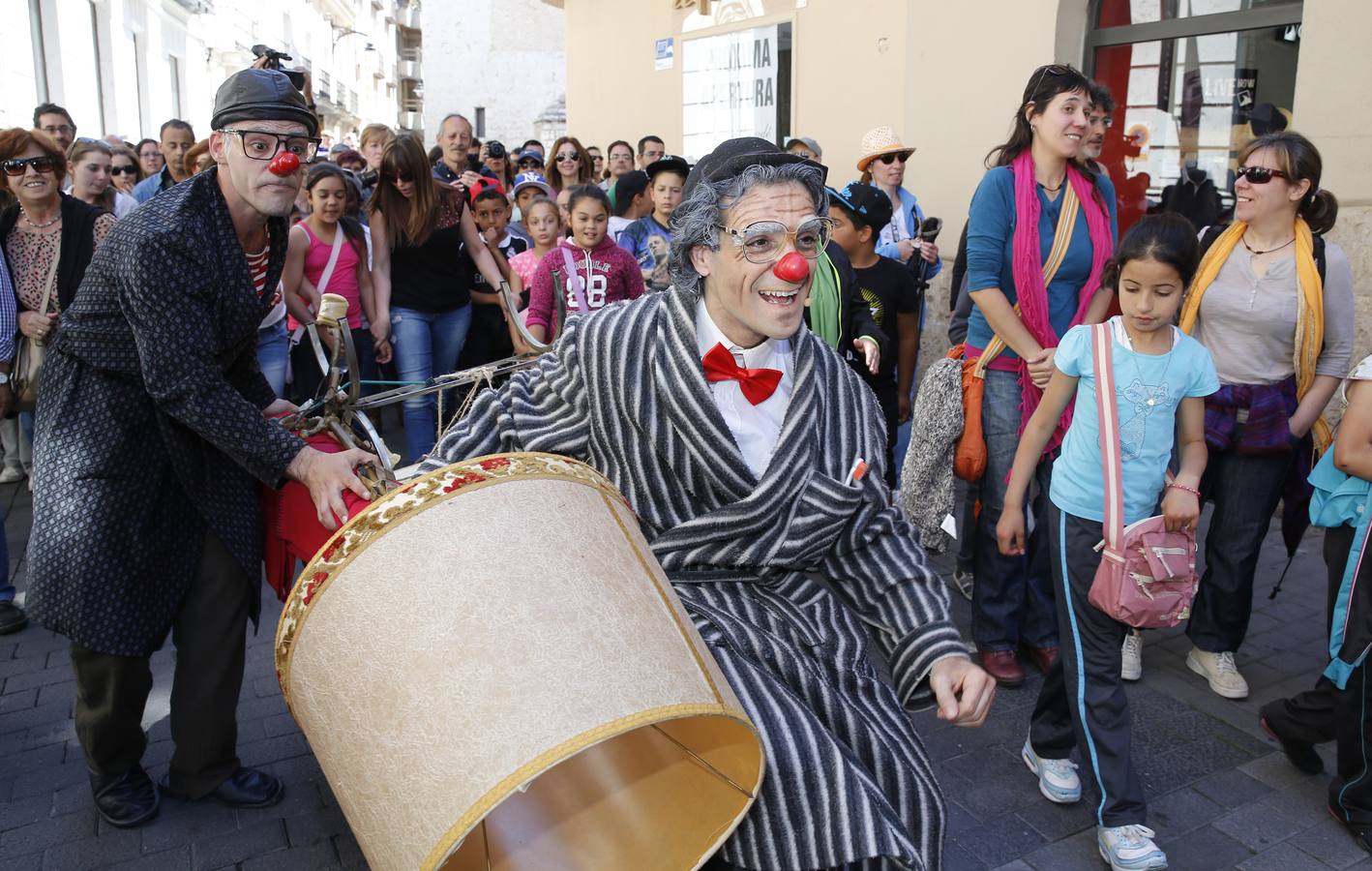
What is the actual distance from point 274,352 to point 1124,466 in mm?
4260

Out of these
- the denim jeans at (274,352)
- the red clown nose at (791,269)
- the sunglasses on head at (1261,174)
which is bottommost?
the denim jeans at (274,352)

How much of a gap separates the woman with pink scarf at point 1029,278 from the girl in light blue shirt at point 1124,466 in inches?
26.9

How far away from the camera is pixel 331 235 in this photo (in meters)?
6.28

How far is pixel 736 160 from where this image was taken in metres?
2.09

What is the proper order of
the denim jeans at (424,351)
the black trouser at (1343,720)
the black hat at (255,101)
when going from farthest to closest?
the denim jeans at (424,351) → the black trouser at (1343,720) → the black hat at (255,101)

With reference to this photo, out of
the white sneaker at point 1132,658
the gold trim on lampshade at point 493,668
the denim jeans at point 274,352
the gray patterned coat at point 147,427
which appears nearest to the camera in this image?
the gold trim on lampshade at point 493,668

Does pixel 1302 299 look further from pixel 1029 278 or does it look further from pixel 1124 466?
pixel 1124 466

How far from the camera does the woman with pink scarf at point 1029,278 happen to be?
3990mm

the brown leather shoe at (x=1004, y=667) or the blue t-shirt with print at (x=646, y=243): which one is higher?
the blue t-shirt with print at (x=646, y=243)

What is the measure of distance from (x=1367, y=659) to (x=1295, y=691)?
1.13m

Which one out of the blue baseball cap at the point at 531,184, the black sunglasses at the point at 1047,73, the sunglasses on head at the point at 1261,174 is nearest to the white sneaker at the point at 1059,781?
the sunglasses on head at the point at 1261,174

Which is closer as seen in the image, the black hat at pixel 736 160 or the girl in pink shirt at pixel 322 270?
the black hat at pixel 736 160

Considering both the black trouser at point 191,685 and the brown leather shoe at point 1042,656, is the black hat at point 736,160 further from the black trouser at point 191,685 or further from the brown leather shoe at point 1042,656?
the brown leather shoe at point 1042,656

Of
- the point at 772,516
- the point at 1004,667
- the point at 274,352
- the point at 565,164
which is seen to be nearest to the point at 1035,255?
the point at 1004,667
